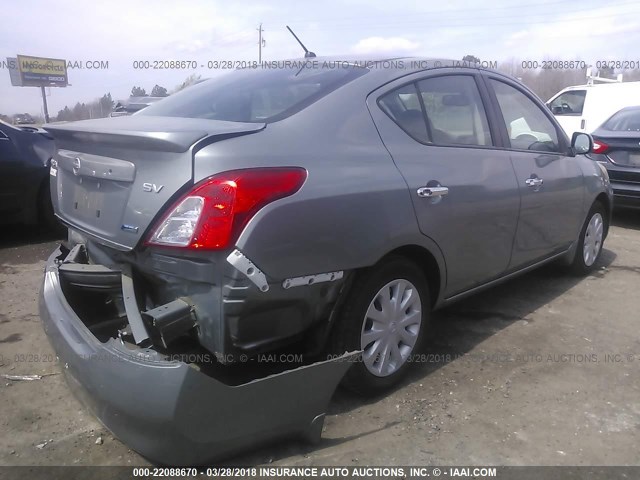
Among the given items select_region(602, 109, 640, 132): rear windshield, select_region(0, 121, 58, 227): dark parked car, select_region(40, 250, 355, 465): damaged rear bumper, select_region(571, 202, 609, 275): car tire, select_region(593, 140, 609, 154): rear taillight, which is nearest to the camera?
select_region(40, 250, 355, 465): damaged rear bumper

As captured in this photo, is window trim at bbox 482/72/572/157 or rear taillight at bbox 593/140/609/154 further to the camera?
rear taillight at bbox 593/140/609/154

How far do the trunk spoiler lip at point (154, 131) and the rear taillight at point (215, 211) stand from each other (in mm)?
189

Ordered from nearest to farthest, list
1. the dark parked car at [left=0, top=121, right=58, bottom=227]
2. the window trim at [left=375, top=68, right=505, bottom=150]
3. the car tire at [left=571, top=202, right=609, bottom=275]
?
the window trim at [left=375, top=68, right=505, bottom=150]
the car tire at [left=571, top=202, right=609, bottom=275]
the dark parked car at [left=0, top=121, right=58, bottom=227]

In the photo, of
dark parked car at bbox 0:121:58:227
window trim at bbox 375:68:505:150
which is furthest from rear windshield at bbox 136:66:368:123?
dark parked car at bbox 0:121:58:227

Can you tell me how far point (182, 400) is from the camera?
1998mm

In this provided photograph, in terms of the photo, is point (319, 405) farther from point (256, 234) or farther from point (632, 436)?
point (632, 436)

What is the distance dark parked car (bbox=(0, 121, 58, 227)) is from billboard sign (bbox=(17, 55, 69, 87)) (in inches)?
1723

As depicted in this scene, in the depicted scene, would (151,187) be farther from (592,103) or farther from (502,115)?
(592,103)

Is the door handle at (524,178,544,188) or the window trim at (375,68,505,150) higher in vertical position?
the window trim at (375,68,505,150)

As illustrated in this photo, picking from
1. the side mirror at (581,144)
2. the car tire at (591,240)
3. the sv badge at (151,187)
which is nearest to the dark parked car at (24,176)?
the sv badge at (151,187)

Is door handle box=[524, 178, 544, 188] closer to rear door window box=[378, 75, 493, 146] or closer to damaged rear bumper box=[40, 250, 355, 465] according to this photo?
rear door window box=[378, 75, 493, 146]

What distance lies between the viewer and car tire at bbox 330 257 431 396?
2564 mm

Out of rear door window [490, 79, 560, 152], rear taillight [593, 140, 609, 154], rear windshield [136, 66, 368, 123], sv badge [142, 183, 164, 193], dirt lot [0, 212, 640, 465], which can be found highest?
rear windshield [136, 66, 368, 123]

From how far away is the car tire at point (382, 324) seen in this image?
8.41 feet
